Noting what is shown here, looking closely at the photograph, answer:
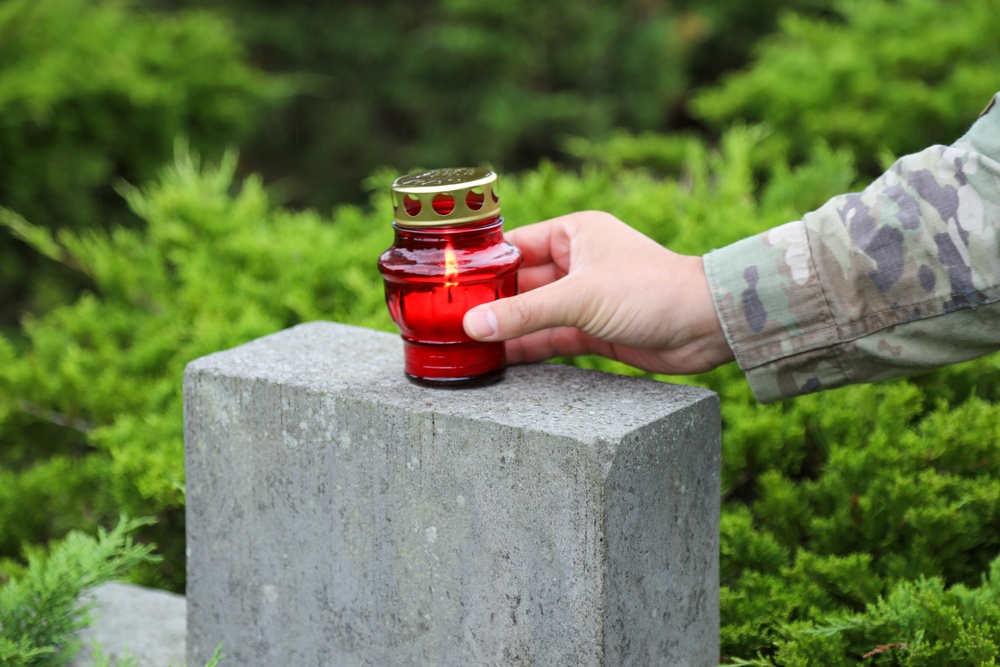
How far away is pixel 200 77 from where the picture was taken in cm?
461

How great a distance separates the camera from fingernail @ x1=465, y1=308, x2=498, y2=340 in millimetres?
1475

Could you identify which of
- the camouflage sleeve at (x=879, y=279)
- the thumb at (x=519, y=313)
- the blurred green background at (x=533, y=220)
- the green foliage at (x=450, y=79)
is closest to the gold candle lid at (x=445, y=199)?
the thumb at (x=519, y=313)

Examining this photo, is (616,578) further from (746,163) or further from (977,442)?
(746,163)

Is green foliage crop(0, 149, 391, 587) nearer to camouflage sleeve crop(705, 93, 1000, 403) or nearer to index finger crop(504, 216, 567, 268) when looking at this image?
index finger crop(504, 216, 567, 268)

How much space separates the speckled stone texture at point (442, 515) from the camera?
1.36 m

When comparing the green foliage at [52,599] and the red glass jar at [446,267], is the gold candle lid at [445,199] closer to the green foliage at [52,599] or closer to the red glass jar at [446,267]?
the red glass jar at [446,267]

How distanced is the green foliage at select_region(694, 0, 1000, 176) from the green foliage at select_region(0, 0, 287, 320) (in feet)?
7.24

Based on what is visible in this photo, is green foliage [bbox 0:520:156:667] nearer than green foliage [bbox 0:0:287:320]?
Yes

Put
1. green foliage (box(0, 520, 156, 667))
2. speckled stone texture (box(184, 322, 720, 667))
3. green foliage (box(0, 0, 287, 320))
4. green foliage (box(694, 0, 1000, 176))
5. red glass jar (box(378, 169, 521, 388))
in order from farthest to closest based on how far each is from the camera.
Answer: green foliage (box(0, 0, 287, 320)) → green foliage (box(694, 0, 1000, 176)) → green foliage (box(0, 520, 156, 667)) → red glass jar (box(378, 169, 521, 388)) → speckled stone texture (box(184, 322, 720, 667))

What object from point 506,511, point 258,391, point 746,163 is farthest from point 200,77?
point 506,511

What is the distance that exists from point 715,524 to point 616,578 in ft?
0.86

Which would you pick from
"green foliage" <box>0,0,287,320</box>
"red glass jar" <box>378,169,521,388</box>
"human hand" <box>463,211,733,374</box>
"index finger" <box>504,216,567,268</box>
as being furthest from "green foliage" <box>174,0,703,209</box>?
"red glass jar" <box>378,169,521,388</box>

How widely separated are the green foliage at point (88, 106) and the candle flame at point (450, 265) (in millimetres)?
3007

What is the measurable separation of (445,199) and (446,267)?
0.32 feet
